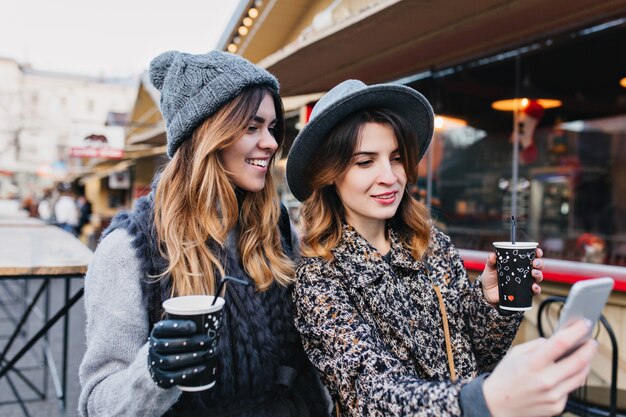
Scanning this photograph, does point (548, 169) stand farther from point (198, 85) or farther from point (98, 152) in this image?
point (98, 152)

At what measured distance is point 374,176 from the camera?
66.0 inches

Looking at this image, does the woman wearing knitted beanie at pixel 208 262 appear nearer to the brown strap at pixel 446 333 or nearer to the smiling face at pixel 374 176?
the smiling face at pixel 374 176

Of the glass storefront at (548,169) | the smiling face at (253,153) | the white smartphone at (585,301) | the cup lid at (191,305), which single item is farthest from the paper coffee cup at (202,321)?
the glass storefront at (548,169)

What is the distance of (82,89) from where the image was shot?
48.6 m

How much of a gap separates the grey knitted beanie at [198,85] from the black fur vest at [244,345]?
0.29m

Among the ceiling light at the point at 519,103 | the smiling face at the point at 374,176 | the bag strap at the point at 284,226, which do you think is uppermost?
the ceiling light at the point at 519,103

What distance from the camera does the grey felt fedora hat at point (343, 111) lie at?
5.51ft

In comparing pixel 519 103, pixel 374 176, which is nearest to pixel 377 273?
pixel 374 176

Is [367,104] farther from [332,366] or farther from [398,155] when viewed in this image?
[332,366]

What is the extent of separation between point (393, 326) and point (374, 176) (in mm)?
482

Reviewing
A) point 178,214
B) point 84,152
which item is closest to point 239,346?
point 178,214

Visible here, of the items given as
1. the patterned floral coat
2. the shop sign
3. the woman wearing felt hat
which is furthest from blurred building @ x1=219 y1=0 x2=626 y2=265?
the shop sign

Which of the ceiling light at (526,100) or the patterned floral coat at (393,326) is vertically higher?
the ceiling light at (526,100)

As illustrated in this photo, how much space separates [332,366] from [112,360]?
651 millimetres
